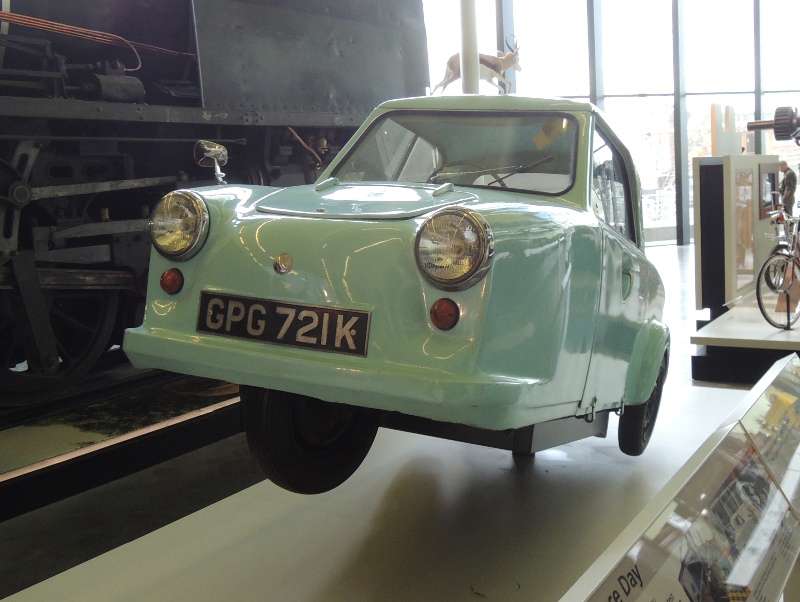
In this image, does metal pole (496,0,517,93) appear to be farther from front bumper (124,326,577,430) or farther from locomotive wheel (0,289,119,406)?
front bumper (124,326,577,430)

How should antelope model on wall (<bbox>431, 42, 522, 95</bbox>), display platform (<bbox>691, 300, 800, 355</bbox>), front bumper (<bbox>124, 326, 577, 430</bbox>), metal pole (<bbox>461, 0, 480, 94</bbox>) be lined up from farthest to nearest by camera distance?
1. antelope model on wall (<bbox>431, 42, 522, 95</bbox>)
2. metal pole (<bbox>461, 0, 480, 94</bbox>)
3. display platform (<bbox>691, 300, 800, 355</bbox>)
4. front bumper (<bbox>124, 326, 577, 430</bbox>)

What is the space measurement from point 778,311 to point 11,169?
508cm

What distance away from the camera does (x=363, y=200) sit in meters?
2.39

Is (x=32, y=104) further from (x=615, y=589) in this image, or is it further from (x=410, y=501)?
(x=615, y=589)

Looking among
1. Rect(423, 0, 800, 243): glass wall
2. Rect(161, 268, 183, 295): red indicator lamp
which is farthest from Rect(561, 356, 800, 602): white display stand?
Rect(423, 0, 800, 243): glass wall

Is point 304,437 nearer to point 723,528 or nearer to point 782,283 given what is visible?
point 723,528

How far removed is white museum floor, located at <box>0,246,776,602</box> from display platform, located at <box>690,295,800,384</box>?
202 centimetres

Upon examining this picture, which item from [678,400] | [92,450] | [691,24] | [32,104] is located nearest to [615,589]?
[678,400]

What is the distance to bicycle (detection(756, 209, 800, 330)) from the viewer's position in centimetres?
560

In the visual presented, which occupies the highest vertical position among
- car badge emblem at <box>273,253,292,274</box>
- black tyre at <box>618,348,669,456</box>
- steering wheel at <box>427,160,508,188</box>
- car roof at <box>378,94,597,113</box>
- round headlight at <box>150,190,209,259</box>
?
car roof at <box>378,94,597,113</box>

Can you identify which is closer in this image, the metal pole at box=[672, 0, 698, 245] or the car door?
the car door

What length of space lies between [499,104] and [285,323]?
4.16 feet

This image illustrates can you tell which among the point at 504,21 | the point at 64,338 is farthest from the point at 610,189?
the point at 504,21

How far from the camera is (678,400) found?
3.92 metres
